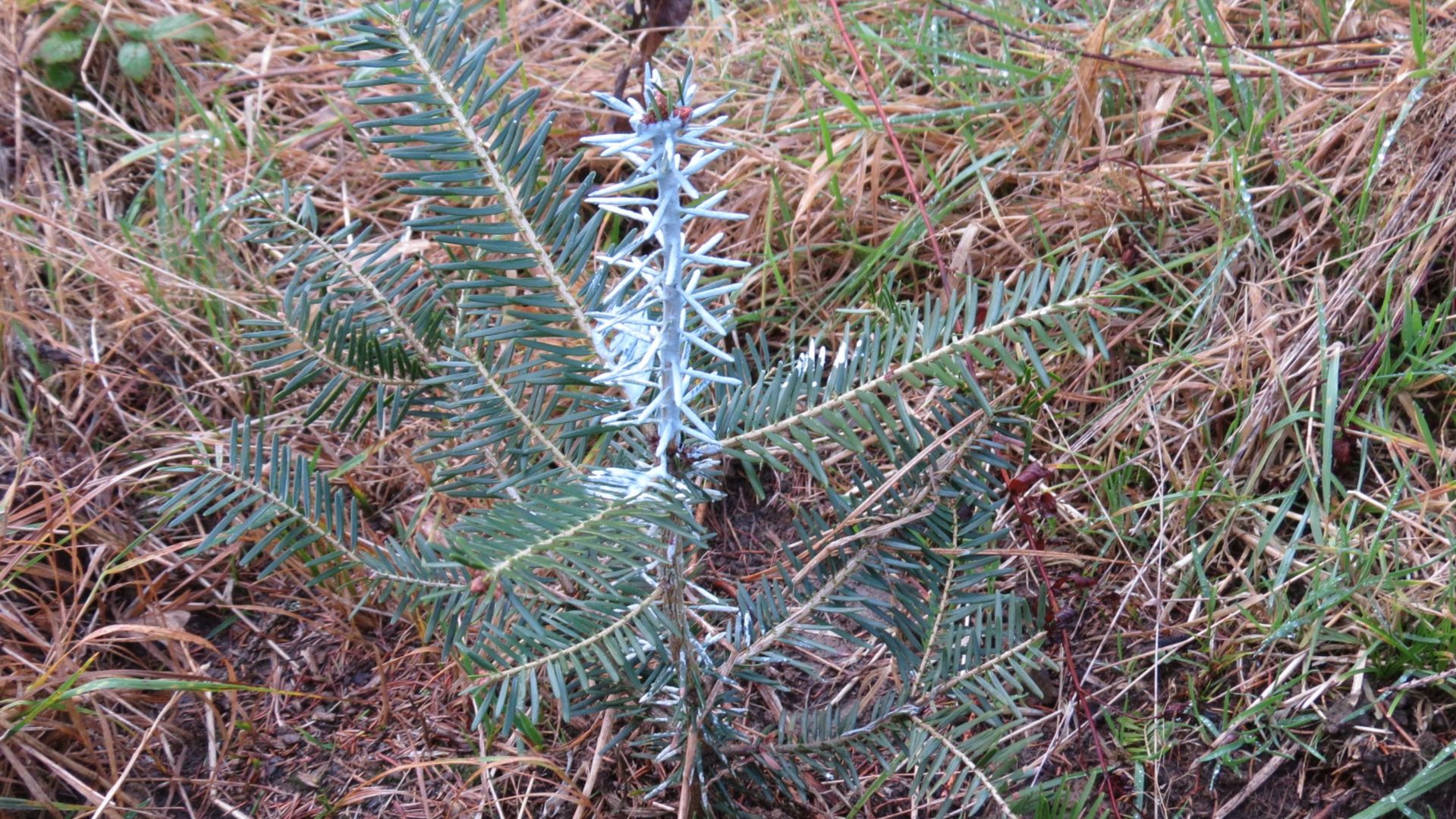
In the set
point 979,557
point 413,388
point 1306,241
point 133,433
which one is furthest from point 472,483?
point 1306,241

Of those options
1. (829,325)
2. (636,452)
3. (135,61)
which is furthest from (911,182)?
(135,61)

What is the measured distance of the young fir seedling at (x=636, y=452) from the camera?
963 millimetres

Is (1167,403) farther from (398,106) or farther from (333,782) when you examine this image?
(398,106)

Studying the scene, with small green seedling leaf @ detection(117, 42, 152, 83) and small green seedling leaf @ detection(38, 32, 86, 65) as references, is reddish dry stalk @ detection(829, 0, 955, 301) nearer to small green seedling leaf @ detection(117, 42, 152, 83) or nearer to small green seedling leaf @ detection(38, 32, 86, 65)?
small green seedling leaf @ detection(117, 42, 152, 83)

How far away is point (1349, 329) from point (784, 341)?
0.99 m

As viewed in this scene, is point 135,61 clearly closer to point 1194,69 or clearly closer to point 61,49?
point 61,49

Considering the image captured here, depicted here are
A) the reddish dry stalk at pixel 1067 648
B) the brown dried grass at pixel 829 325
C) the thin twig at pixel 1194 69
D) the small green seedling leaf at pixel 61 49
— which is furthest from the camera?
the small green seedling leaf at pixel 61 49

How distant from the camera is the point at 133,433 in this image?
2.08 metres

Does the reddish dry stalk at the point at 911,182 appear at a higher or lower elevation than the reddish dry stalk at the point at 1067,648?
higher

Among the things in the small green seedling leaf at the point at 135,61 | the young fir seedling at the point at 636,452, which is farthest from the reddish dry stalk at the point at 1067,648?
the small green seedling leaf at the point at 135,61

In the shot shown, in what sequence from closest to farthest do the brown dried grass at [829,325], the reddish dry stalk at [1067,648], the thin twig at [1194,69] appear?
the reddish dry stalk at [1067,648] < the brown dried grass at [829,325] < the thin twig at [1194,69]

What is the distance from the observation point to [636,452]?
119 cm

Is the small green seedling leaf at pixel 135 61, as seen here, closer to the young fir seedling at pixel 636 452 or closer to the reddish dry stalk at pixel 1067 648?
the young fir seedling at pixel 636 452

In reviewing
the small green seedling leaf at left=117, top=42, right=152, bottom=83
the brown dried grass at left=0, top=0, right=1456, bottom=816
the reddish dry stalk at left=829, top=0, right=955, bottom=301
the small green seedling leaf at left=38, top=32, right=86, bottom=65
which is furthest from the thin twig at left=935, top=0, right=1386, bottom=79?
the small green seedling leaf at left=38, top=32, right=86, bottom=65
